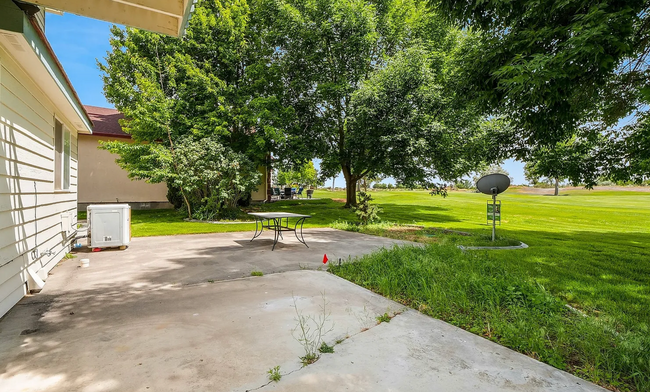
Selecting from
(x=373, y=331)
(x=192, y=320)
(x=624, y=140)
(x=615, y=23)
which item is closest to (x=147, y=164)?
(x=192, y=320)

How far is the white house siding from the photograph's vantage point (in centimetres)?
312

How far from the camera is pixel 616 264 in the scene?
19.3ft

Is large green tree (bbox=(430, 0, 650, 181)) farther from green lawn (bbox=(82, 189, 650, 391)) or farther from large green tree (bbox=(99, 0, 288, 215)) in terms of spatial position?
large green tree (bbox=(99, 0, 288, 215))

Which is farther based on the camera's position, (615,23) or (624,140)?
(624,140)

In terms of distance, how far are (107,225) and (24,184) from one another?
2.66 m

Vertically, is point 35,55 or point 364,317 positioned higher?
point 35,55

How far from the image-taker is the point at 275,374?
196 centimetres

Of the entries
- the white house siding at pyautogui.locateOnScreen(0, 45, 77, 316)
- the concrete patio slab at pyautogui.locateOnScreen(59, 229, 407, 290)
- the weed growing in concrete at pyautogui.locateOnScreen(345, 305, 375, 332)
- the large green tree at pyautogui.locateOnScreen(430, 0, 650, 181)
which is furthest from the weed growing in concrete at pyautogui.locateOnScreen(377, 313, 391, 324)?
the white house siding at pyautogui.locateOnScreen(0, 45, 77, 316)

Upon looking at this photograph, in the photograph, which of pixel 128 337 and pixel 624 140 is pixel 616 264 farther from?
pixel 128 337

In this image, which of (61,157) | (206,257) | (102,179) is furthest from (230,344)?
(102,179)

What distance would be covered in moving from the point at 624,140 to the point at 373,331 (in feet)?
29.0

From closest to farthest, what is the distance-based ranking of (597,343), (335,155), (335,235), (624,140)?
1. (597,343)
2. (624,140)
3. (335,235)
4. (335,155)

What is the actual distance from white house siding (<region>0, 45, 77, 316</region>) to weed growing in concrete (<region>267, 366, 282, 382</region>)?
9.55 ft

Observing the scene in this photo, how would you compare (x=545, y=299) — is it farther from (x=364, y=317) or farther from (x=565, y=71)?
(x=565, y=71)
